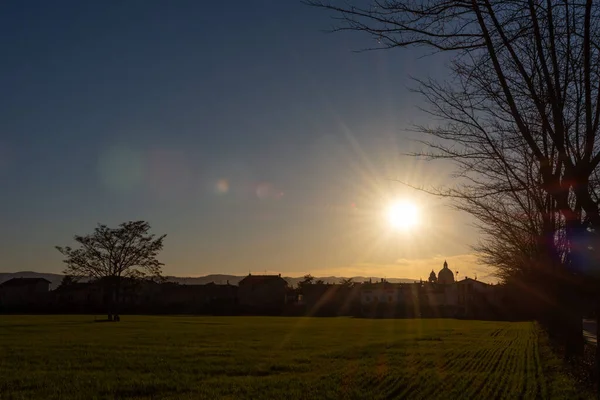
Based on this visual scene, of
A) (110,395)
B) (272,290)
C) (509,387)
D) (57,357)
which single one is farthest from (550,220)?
(272,290)

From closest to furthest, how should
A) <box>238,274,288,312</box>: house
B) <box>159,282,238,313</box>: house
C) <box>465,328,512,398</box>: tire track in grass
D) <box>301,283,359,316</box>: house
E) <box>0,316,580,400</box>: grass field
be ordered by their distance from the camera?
<box>0,316,580,400</box>: grass field
<box>465,328,512,398</box>: tire track in grass
<box>301,283,359,316</box>: house
<box>238,274,288,312</box>: house
<box>159,282,238,313</box>: house

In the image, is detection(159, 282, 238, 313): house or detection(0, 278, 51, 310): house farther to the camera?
detection(159, 282, 238, 313): house

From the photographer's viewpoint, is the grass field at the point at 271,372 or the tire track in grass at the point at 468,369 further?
the tire track in grass at the point at 468,369

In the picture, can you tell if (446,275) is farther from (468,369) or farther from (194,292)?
(468,369)

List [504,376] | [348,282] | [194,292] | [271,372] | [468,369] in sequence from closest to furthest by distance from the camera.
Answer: [504,376], [271,372], [468,369], [194,292], [348,282]

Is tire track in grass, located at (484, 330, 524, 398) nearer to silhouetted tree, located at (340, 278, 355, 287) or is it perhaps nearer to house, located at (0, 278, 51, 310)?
silhouetted tree, located at (340, 278, 355, 287)

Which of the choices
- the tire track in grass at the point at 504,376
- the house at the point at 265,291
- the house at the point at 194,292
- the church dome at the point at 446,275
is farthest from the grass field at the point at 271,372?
the church dome at the point at 446,275

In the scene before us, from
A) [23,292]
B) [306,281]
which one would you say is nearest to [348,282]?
[306,281]

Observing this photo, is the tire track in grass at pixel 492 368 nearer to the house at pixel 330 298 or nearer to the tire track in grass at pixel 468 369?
the tire track in grass at pixel 468 369

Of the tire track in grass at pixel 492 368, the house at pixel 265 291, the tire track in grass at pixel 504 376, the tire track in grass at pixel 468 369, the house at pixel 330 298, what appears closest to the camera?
the tire track in grass at pixel 492 368

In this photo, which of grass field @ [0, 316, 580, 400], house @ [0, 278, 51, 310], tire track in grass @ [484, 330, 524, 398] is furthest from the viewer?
house @ [0, 278, 51, 310]

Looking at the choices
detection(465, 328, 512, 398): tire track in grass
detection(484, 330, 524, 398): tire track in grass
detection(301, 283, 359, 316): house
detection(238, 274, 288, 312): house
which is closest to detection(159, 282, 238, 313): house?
detection(238, 274, 288, 312): house

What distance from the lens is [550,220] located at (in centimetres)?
1970

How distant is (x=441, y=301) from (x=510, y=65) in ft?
443
